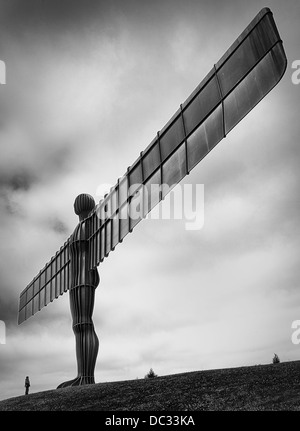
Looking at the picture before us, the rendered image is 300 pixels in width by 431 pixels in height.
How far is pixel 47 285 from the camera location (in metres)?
27.4

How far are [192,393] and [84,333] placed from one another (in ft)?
25.9

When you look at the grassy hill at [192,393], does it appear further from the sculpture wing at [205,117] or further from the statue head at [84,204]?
the statue head at [84,204]

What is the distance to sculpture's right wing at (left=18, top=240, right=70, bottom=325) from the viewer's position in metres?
25.6

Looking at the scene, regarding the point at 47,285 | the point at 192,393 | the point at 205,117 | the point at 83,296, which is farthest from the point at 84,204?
the point at 192,393

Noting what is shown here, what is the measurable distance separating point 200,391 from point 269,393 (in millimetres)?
2404

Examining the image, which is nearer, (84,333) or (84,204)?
(84,333)

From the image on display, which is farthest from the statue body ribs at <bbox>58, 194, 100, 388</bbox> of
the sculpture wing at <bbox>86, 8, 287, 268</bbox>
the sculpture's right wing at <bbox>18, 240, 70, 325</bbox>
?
the sculpture wing at <bbox>86, 8, 287, 268</bbox>

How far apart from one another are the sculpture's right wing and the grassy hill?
20.4 ft

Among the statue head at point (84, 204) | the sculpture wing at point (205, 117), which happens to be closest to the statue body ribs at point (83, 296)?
the statue head at point (84, 204)

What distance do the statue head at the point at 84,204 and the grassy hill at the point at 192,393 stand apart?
8446 millimetres

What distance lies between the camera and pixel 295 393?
1438cm

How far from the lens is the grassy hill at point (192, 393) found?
1443 centimetres

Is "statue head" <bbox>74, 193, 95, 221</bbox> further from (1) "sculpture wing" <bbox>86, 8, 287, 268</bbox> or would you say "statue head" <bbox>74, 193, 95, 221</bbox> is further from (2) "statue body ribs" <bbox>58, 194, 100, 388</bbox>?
(1) "sculpture wing" <bbox>86, 8, 287, 268</bbox>

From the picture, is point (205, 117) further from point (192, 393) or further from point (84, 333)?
point (84, 333)
